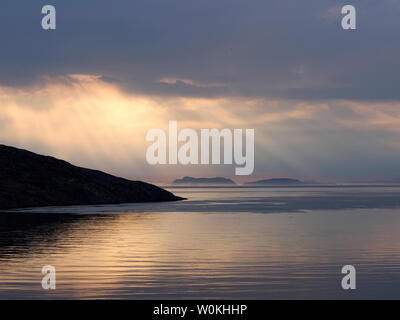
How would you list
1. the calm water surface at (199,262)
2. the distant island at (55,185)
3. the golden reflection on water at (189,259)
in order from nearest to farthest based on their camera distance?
the calm water surface at (199,262) < the golden reflection on water at (189,259) < the distant island at (55,185)

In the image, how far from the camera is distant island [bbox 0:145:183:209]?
400 feet

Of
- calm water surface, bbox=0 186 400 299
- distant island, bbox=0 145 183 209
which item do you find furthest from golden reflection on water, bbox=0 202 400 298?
distant island, bbox=0 145 183 209

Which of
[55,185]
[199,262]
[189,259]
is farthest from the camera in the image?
[55,185]

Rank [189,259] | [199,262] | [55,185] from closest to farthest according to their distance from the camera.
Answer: [199,262], [189,259], [55,185]

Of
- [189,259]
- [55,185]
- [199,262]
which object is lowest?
[199,262]

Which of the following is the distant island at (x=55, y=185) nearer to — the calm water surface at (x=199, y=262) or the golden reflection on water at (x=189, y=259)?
the golden reflection on water at (x=189, y=259)

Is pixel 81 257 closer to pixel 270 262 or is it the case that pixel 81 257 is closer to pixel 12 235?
pixel 270 262

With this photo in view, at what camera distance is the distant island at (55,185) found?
400ft

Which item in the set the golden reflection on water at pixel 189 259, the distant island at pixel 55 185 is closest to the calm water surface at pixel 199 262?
the golden reflection on water at pixel 189 259

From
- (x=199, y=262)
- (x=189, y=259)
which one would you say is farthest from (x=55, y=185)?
(x=199, y=262)

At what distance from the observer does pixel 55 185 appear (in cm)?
13538

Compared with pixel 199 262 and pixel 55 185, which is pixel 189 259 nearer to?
pixel 199 262
